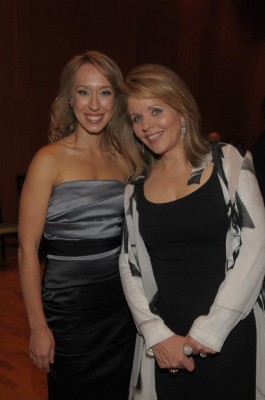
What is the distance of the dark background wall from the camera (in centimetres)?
599

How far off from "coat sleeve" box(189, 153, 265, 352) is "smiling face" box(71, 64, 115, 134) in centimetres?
68

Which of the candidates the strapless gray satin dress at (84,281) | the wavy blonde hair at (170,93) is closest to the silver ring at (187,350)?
the strapless gray satin dress at (84,281)

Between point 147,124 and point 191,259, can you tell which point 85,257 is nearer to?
point 191,259

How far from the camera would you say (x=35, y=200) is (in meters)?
1.59

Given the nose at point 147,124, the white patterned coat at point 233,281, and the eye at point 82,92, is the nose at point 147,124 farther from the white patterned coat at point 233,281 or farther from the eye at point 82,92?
the eye at point 82,92

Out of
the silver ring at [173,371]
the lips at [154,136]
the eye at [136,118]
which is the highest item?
the eye at [136,118]

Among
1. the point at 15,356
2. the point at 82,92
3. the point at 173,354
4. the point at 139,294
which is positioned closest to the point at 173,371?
the point at 173,354

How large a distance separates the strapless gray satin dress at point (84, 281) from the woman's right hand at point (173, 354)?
0.42 metres

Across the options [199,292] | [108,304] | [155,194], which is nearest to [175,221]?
[155,194]

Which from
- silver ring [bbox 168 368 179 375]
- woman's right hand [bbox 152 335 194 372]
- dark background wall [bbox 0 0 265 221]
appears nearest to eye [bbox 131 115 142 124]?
woman's right hand [bbox 152 335 194 372]

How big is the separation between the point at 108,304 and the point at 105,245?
0.28 meters

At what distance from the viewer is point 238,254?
1404 mm

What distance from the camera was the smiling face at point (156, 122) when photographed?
4.97 feet

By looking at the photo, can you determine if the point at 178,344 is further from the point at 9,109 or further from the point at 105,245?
the point at 9,109
